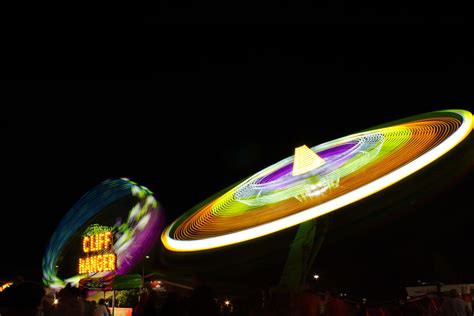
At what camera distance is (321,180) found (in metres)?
14.2

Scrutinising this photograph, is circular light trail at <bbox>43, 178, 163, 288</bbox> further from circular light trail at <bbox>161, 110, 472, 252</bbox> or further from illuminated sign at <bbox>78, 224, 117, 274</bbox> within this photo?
circular light trail at <bbox>161, 110, 472, 252</bbox>

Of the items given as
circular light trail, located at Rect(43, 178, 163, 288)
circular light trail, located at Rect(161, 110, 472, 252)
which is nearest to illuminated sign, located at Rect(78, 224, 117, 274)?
circular light trail, located at Rect(43, 178, 163, 288)

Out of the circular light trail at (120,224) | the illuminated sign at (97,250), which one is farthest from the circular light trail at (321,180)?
the illuminated sign at (97,250)

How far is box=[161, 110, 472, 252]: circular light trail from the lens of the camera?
12367 mm

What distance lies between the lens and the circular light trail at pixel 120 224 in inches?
1305

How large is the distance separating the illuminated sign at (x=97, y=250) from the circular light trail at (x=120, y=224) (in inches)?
17.4

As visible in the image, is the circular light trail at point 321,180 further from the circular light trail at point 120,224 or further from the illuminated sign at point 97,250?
the illuminated sign at point 97,250

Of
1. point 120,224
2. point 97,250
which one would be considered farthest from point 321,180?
point 97,250

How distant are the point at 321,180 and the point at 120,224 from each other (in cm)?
2294

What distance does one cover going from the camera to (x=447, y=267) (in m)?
43.8

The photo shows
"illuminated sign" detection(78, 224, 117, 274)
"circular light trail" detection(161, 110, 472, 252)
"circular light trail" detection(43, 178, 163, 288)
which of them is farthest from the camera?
"circular light trail" detection(43, 178, 163, 288)

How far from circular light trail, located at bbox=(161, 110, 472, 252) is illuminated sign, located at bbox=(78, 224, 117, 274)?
1572cm

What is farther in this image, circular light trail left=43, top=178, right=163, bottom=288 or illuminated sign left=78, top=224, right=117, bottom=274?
circular light trail left=43, top=178, right=163, bottom=288

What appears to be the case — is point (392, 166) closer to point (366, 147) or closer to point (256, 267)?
point (366, 147)
